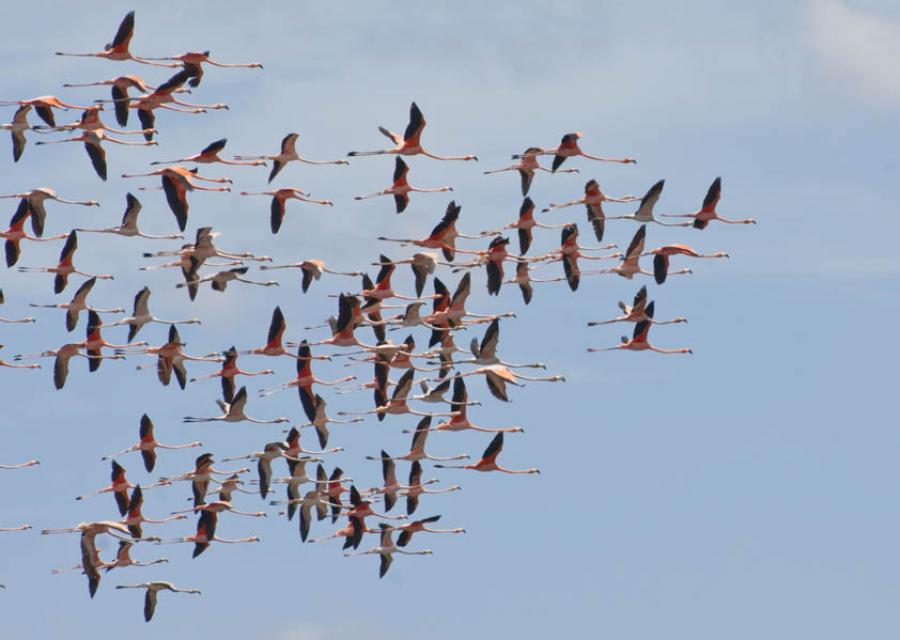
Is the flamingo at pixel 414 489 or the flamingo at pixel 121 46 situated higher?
the flamingo at pixel 121 46

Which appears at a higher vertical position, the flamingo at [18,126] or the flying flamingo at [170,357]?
the flamingo at [18,126]

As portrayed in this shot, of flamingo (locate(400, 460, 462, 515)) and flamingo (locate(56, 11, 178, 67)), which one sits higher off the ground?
flamingo (locate(56, 11, 178, 67))

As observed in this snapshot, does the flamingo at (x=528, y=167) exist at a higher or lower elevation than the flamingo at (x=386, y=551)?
higher

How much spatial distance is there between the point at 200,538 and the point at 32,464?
19.5 ft

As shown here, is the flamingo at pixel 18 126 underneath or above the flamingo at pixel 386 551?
above

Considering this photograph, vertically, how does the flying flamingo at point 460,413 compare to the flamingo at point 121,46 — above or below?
below

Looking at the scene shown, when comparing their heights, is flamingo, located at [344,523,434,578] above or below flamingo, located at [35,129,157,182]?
below

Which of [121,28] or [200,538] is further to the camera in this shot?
[200,538]

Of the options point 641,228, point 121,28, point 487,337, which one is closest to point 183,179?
point 121,28

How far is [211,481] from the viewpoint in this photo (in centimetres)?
7781

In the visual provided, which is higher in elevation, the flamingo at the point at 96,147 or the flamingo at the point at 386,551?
the flamingo at the point at 96,147

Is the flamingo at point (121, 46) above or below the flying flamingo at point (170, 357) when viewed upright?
above

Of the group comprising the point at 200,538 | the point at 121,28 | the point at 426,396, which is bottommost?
the point at 200,538

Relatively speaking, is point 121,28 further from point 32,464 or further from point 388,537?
point 388,537
